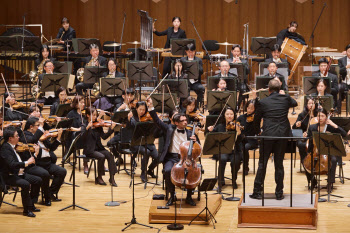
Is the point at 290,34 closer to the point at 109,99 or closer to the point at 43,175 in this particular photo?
the point at 109,99

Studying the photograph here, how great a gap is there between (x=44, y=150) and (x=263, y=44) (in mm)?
5403

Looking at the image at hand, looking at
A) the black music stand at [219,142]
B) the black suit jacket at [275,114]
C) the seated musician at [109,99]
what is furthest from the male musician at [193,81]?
the black suit jacket at [275,114]

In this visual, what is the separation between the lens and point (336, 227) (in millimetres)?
6941

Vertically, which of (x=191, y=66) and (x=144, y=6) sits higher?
(x=144, y=6)

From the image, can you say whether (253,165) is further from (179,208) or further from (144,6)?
(144,6)

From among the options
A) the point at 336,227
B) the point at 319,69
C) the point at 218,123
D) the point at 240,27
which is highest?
the point at 240,27

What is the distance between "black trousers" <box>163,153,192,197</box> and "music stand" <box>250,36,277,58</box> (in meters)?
4.72

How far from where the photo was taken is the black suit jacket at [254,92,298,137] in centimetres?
715

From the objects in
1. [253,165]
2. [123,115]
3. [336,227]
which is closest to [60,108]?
[123,115]

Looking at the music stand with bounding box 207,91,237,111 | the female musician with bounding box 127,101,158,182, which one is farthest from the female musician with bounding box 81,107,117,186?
the music stand with bounding box 207,91,237,111

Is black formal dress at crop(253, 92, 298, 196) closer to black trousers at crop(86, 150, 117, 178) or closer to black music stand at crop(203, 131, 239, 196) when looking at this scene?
black music stand at crop(203, 131, 239, 196)

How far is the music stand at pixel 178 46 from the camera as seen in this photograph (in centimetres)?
1134

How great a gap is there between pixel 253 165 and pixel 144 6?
6.66m

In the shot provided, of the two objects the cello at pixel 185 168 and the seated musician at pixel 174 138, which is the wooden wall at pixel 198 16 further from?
the cello at pixel 185 168
